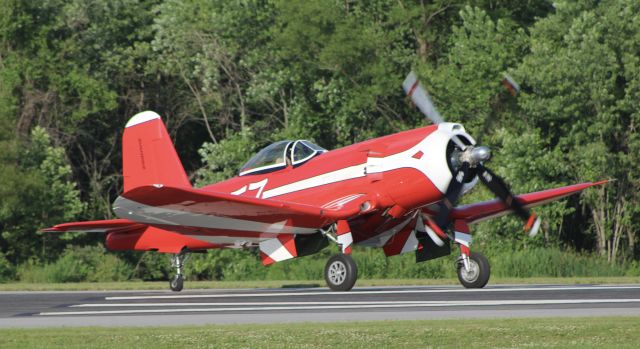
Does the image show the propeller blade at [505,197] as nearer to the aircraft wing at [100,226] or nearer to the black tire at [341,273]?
the black tire at [341,273]

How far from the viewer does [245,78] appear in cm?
4056

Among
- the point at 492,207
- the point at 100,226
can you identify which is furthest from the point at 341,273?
the point at 100,226

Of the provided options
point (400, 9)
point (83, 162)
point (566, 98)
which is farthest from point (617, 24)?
point (83, 162)

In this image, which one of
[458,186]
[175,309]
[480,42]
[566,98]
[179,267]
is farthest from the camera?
[480,42]

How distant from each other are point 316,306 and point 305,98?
23662 millimetres

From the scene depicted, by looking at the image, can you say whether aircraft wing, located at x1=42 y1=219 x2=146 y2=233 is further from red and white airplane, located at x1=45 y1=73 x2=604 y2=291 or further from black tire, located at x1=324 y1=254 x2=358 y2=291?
black tire, located at x1=324 y1=254 x2=358 y2=291

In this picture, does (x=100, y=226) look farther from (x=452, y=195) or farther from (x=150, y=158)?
(x=452, y=195)

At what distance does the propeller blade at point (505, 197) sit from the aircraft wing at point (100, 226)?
7177mm

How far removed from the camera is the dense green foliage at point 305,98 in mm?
32781

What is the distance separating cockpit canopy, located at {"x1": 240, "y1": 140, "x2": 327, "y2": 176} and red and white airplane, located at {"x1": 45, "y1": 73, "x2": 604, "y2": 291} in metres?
0.02

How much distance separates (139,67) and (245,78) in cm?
507

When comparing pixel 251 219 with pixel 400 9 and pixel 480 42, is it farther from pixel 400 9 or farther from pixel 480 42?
pixel 400 9

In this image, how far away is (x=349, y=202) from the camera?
18.9 meters

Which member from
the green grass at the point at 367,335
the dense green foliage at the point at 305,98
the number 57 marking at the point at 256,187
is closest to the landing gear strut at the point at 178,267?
the number 57 marking at the point at 256,187
